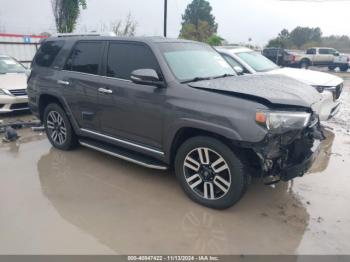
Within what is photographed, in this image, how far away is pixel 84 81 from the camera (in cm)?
472

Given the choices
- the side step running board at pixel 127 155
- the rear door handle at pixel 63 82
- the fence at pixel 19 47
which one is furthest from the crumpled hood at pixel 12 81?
the fence at pixel 19 47

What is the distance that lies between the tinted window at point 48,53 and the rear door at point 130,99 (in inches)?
52.4

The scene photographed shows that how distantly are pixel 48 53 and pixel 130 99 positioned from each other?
229 centimetres

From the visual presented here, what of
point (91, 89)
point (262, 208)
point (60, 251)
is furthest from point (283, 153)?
point (91, 89)

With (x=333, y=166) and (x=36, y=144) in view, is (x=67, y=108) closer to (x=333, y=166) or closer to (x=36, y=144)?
(x=36, y=144)

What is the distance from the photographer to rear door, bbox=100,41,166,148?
155 inches

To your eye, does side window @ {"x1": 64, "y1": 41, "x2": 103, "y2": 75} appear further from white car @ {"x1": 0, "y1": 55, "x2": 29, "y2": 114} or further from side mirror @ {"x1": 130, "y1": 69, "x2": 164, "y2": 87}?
white car @ {"x1": 0, "y1": 55, "x2": 29, "y2": 114}

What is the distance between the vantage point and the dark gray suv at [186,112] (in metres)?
3.30

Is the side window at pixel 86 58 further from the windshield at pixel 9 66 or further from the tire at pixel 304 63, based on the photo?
the tire at pixel 304 63

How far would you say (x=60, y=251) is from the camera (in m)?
2.93

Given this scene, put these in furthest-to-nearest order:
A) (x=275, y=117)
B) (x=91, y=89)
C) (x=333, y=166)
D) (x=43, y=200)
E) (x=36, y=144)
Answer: (x=36, y=144), (x=333, y=166), (x=91, y=89), (x=43, y=200), (x=275, y=117)

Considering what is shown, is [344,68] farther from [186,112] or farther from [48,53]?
[186,112]

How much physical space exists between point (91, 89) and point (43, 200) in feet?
5.58

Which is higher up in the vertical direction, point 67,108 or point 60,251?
point 67,108
